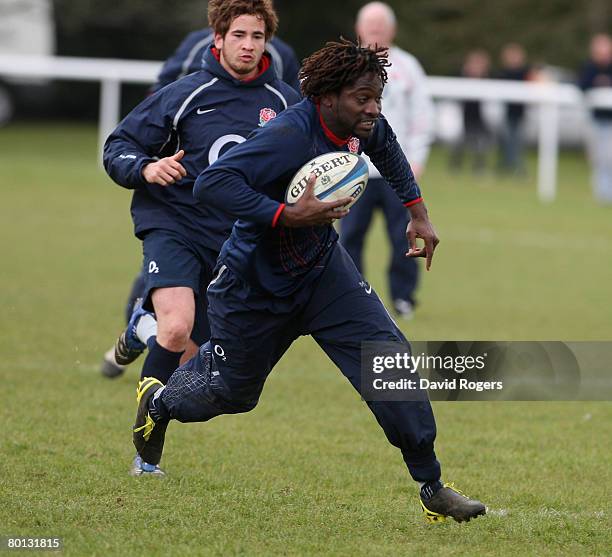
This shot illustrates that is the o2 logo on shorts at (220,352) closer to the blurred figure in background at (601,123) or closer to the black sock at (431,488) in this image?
the black sock at (431,488)

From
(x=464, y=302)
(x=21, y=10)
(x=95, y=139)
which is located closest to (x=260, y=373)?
(x=464, y=302)

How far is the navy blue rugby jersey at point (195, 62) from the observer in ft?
27.5

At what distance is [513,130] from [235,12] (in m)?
19.8

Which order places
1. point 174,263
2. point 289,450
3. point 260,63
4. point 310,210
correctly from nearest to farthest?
point 310,210
point 174,263
point 260,63
point 289,450

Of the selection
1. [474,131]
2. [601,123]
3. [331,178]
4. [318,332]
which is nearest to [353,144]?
[331,178]

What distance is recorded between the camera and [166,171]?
Result: 5914 millimetres

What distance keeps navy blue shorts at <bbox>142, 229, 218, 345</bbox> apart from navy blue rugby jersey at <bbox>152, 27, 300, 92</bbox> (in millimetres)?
1900

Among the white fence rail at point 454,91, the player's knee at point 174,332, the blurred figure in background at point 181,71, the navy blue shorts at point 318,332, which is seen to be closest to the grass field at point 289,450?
the blurred figure in background at point 181,71

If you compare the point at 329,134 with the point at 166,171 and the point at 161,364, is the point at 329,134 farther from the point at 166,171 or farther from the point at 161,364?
the point at 161,364

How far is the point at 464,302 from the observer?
12.3 metres

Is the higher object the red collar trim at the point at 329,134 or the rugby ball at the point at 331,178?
the red collar trim at the point at 329,134

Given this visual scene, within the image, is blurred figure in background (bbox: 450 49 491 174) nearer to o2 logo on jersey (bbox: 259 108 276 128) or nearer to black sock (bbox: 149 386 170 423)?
o2 logo on jersey (bbox: 259 108 276 128)

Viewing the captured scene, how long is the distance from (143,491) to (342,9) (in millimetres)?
30836

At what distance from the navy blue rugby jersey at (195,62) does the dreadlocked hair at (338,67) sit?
280 centimetres
